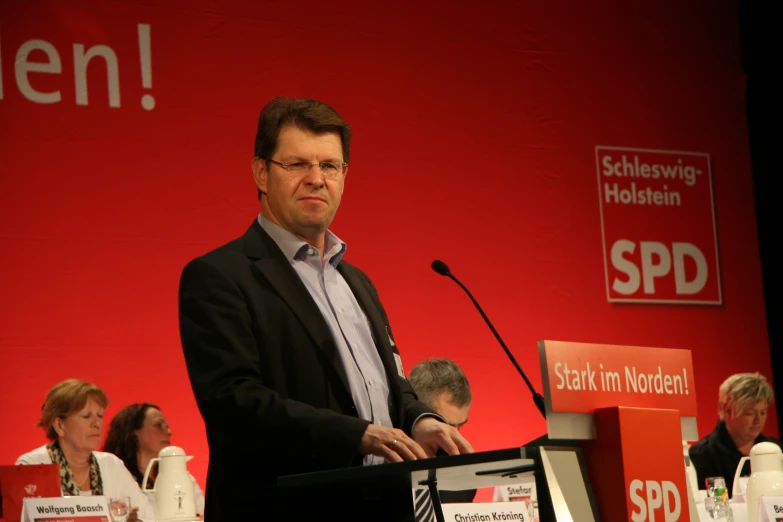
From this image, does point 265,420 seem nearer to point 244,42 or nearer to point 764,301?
point 244,42

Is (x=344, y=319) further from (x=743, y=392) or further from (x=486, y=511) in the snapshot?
(x=743, y=392)

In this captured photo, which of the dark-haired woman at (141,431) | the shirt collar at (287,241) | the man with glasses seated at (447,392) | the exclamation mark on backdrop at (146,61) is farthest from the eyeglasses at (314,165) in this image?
the exclamation mark on backdrop at (146,61)

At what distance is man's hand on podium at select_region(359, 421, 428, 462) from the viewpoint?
1.55 m

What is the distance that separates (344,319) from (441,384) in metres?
2.09

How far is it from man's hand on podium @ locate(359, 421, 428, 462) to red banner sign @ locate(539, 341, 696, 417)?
22 cm

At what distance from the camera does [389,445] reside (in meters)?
1.57

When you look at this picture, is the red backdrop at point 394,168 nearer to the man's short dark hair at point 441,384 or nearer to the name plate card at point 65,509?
the man's short dark hair at point 441,384

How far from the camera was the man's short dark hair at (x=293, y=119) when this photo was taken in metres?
1.95

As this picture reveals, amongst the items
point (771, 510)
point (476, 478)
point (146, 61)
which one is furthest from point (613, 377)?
point (146, 61)

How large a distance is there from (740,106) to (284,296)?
5166 mm

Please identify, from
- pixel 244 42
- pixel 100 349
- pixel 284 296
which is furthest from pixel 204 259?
pixel 244 42

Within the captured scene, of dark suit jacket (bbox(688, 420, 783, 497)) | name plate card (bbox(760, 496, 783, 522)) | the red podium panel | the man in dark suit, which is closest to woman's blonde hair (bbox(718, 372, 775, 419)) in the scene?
dark suit jacket (bbox(688, 420, 783, 497))

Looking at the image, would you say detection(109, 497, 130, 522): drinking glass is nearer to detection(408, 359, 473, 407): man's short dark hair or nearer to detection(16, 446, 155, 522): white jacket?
detection(16, 446, 155, 522): white jacket

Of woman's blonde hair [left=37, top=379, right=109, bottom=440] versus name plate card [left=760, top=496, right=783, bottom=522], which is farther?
woman's blonde hair [left=37, top=379, right=109, bottom=440]
